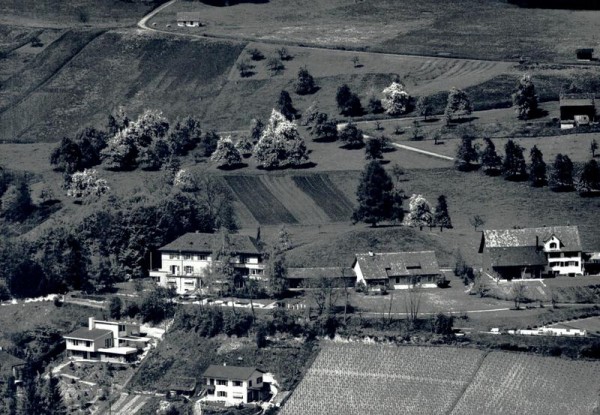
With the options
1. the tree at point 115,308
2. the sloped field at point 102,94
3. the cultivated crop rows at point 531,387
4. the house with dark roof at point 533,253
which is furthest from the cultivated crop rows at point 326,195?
the cultivated crop rows at point 531,387

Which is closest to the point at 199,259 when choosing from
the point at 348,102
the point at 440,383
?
the point at 440,383

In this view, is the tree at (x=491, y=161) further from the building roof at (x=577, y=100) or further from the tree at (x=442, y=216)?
the building roof at (x=577, y=100)

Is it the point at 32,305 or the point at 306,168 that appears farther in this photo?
the point at 306,168

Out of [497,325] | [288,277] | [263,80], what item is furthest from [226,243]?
[263,80]

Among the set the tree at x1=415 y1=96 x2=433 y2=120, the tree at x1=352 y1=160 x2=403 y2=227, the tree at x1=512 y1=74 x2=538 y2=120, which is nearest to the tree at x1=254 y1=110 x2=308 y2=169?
the tree at x1=415 y1=96 x2=433 y2=120

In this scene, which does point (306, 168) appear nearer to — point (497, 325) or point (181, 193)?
point (181, 193)

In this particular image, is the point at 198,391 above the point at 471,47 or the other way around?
the other way around
